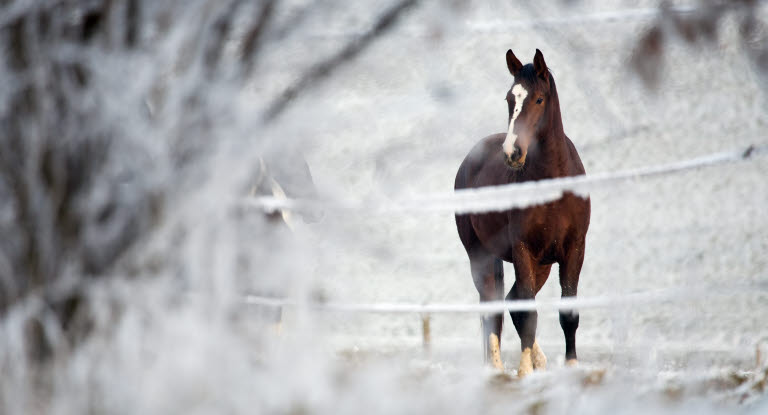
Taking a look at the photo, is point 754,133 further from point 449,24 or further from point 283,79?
point 283,79

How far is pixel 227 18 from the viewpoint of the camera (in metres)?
0.68

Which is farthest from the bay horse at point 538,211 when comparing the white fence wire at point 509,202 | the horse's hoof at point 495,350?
the white fence wire at point 509,202

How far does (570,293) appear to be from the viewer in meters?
1.41

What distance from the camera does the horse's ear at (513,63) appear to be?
134 cm

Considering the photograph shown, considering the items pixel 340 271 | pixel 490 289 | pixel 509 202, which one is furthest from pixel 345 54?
pixel 490 289

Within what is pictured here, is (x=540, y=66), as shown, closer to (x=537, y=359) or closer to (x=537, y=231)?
(x=537, y=231)

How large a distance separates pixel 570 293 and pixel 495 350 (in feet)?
1.10

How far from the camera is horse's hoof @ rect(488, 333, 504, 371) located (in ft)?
5.43

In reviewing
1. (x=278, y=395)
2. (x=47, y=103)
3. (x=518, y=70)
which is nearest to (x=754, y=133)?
(x=518, y=70)

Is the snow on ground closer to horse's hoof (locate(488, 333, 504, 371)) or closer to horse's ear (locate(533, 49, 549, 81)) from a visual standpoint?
horse's ear (locate(533, 49, 549, 81))

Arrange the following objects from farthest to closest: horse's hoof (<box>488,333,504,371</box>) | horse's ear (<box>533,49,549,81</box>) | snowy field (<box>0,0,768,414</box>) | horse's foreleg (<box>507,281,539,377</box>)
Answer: horse's hoof (<box>488,333,504,371</box>), horse's foreleg (<box>507,281,539,377</box>), horse's ear (<box>533,49,549,81</box>), snowy field (<box>0,0,768,414</box>)

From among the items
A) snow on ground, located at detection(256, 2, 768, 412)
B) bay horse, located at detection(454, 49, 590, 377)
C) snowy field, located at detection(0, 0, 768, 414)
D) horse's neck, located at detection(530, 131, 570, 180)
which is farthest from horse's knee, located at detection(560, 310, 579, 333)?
snowy field, located at detection(0, 0, 768, 414)

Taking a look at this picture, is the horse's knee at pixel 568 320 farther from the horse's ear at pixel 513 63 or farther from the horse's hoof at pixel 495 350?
the horse's ear at pixel 513 63

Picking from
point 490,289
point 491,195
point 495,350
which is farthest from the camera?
point 490,289
